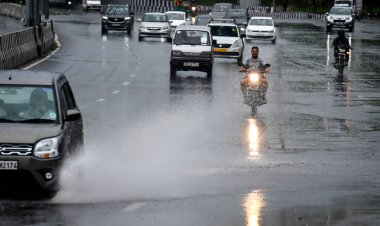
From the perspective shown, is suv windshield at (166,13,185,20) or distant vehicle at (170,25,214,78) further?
suv windshield at (166,13,185,20)

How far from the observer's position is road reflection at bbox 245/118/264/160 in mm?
18573

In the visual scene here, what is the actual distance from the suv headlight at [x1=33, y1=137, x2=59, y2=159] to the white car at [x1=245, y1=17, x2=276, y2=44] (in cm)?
5194

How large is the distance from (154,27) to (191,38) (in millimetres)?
25662

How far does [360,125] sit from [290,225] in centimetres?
1210

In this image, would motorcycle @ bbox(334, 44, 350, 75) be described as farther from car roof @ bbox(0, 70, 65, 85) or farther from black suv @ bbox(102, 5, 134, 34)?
black suv @ bbox(102, 5, 134, 34)

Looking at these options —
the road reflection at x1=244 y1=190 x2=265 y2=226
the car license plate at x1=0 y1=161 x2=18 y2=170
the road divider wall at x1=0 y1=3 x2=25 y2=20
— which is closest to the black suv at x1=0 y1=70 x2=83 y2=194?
the car license plate at x1=0 y1=161 x2=18 y2=170

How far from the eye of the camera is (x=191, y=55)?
38.8m

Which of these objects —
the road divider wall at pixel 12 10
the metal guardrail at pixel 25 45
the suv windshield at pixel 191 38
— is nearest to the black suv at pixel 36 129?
the metal guardrail at pixel 25 45

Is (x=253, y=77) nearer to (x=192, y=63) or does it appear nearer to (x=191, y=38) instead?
(x=192, y=63)

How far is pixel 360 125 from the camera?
23.9m

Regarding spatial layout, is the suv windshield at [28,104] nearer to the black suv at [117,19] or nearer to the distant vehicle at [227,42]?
the distant vehicle at [227,42]

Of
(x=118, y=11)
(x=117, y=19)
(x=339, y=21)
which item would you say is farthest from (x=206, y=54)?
(x=339, y=21)

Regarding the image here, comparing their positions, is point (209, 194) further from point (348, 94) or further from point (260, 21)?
point (260, 21)

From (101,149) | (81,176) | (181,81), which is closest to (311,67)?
(181,81)
